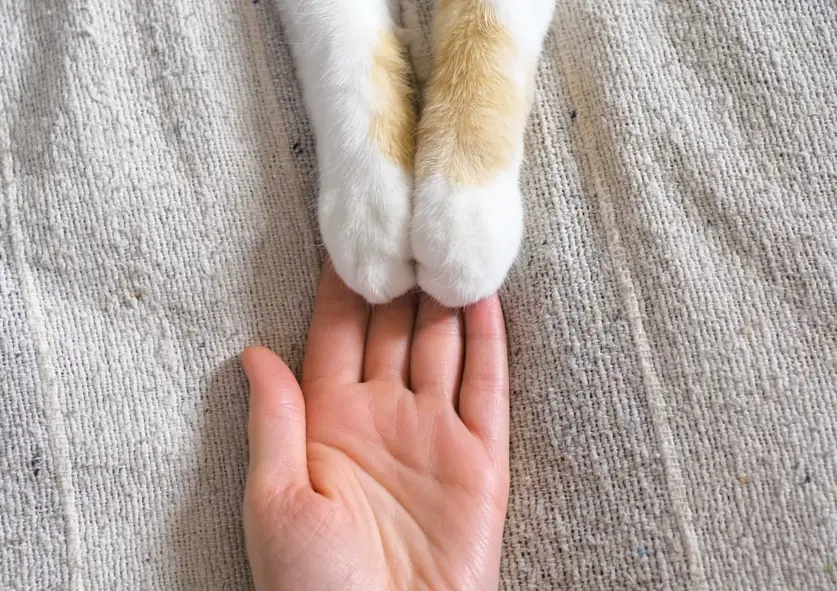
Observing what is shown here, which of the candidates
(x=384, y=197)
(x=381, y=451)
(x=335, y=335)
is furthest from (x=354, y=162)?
(x=381, y=451)

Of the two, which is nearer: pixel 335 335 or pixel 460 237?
pixel 460 237

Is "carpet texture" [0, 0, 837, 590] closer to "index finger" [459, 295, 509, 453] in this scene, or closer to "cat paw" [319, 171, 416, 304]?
"index finger" [459, 295, 509, 453]

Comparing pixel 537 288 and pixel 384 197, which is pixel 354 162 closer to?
pixel 384 197

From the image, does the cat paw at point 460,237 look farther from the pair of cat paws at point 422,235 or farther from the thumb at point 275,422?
the thumb at point 275,422

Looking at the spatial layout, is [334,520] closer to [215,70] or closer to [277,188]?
[277,188]

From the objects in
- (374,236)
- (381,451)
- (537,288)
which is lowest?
(381,451)

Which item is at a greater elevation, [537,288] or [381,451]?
[537,288]
